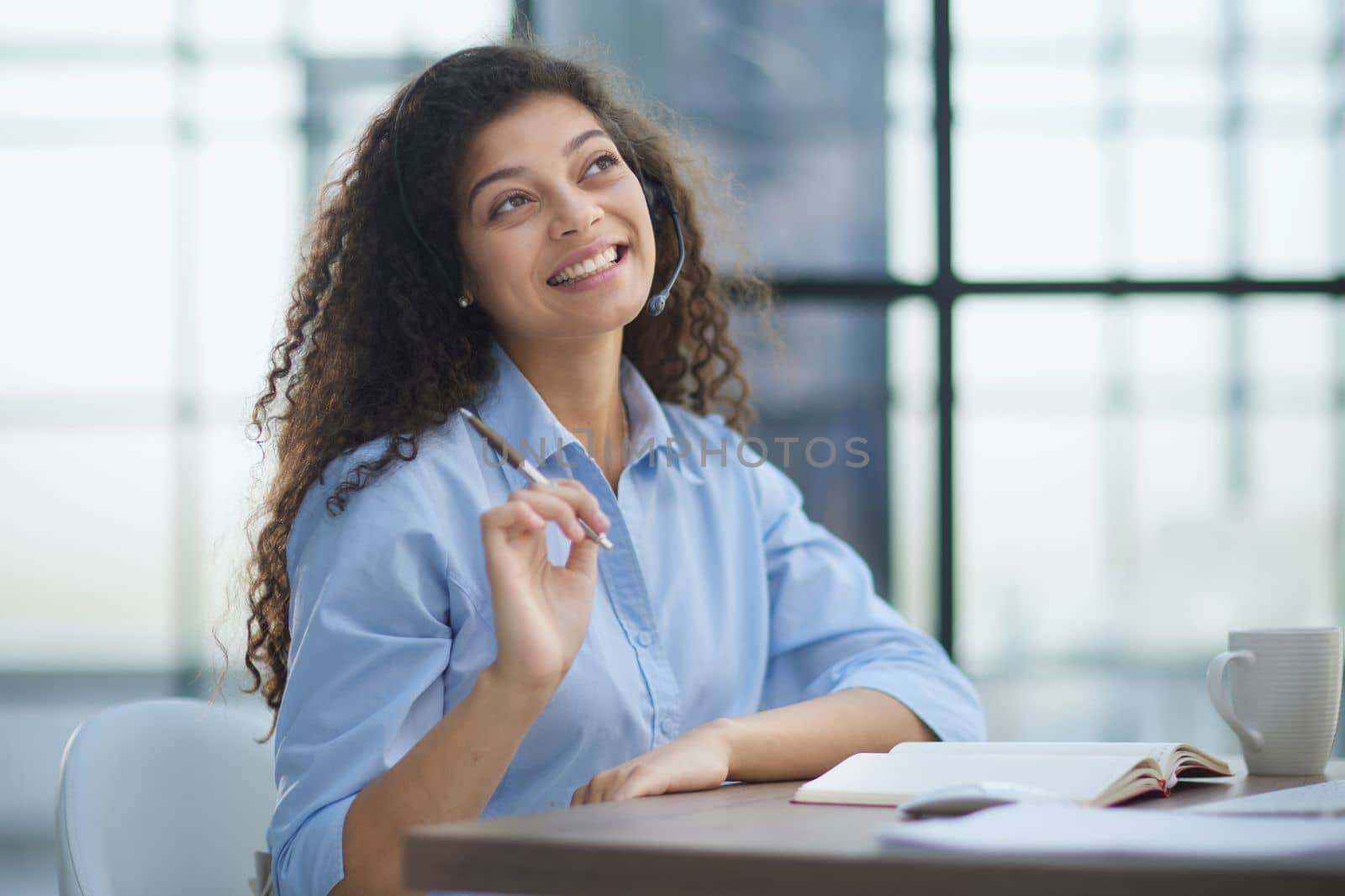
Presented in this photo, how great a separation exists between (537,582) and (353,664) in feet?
0.77

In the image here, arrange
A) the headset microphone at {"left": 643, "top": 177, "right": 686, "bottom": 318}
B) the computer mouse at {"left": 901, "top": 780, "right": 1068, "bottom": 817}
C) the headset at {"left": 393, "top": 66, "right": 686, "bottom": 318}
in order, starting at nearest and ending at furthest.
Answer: the computer mouse at {"left": 901, "top": 780, "right": 1068, "bottom": 817} → the headset at {"left": 393, "top": 66, "right": 686, "bottom": 318} → the headset microphone at {"left": 643, "top": 177, "right": 686, "bottom": 318}

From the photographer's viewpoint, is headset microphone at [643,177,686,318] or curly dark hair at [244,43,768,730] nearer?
curly dark hair at [244,43,768,730]

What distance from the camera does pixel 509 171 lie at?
158cm

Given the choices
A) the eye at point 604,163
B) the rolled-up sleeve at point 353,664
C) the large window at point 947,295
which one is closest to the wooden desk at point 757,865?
the rolled-up sleeve at point 353,664

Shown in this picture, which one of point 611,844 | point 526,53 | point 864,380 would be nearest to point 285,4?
point 526,53

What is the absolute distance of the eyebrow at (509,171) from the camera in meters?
1.57

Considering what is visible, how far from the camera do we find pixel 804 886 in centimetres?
67

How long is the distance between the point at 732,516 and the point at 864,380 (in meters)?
0.96

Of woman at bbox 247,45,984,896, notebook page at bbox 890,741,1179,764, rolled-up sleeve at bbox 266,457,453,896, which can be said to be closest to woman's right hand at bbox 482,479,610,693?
woman at bbox 247,45,984,896

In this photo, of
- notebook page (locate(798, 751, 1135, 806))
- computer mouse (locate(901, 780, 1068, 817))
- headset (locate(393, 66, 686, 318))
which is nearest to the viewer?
computer mouse (locate(901, 780, 1068, 817))

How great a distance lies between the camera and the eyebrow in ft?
5.16

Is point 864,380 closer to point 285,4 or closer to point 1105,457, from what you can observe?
point 1105,457

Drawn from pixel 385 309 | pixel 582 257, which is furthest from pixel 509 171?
pixel 385 309

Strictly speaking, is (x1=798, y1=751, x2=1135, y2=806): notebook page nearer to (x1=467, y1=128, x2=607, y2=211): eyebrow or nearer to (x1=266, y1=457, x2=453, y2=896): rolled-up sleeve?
(x1=266, y1=457, x2=453, y2=896): rolled-up sleeve
